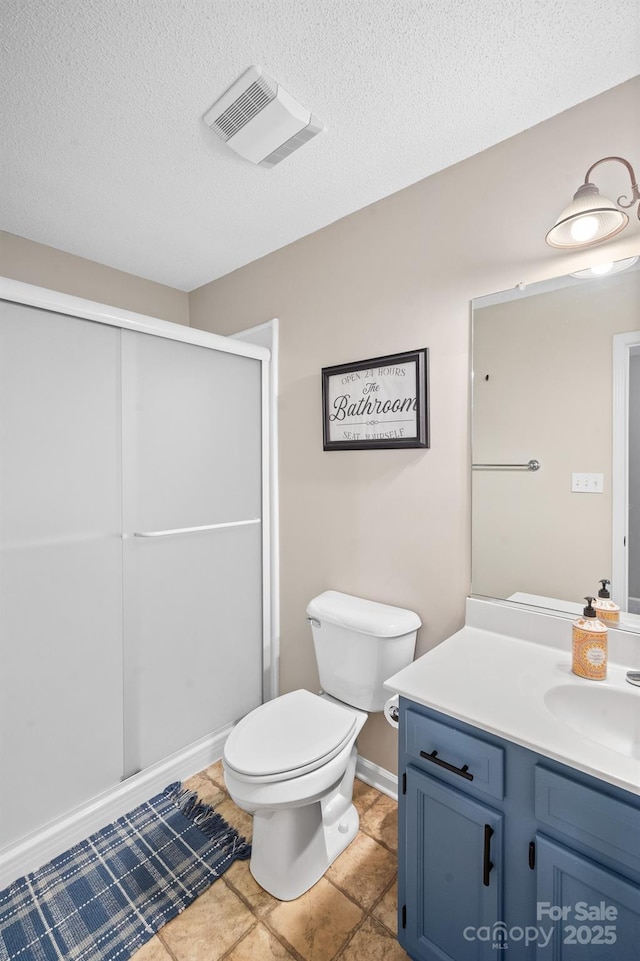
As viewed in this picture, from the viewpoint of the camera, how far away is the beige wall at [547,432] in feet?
4.32

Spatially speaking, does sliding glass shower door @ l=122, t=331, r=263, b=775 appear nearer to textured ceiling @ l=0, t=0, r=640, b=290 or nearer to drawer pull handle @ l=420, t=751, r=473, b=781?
textured ceiling @ l=0, t=0, r=640, b=290

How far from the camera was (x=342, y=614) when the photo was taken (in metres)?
1.78

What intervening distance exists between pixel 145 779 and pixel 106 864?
32 centimetres

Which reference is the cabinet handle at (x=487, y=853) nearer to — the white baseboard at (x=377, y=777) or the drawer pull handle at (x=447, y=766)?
the drawer pull handle at (x=447, y=766)

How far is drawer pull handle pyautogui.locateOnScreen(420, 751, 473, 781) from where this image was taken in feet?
3.47

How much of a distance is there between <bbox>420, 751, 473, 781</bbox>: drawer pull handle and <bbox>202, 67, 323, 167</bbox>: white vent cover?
6.07ft

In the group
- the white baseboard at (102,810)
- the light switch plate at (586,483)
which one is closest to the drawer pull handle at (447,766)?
the light switch plate at (586,483)

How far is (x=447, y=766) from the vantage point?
109cm

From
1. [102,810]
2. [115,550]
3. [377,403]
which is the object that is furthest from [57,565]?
[377,403]

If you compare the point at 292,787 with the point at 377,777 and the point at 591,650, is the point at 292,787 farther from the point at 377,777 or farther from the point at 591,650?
the point at 591,650

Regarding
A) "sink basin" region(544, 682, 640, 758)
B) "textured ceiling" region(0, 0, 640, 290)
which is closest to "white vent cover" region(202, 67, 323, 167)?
"textured ceiling" region(0, 0, 640, 290)

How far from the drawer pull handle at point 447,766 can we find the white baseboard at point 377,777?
2.79ft

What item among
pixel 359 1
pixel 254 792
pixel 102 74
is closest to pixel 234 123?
pixel 102 74

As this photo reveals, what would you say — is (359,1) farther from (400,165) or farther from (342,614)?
(342,614)
